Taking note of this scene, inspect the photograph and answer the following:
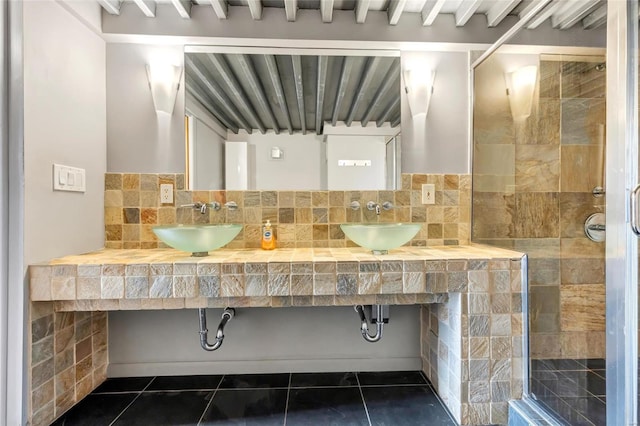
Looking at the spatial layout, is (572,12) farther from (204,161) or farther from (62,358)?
(62,358)

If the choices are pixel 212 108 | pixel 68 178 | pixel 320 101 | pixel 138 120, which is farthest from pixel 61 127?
pixel 320 101

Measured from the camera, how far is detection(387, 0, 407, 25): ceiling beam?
161 centimetres

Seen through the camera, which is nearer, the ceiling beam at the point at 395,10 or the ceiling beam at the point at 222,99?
the ceiling beam at the point at 395,10

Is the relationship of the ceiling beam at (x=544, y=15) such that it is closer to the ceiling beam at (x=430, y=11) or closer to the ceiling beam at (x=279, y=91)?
the ceiling beam at (x=430, y=11)

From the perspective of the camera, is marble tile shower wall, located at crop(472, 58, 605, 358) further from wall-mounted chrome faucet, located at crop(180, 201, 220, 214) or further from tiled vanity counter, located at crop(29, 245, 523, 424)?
wall-mounted chrome faucet, located at crop(180, 201, 220, 214)

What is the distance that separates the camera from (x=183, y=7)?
1.65 metres

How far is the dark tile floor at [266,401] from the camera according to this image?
142cm

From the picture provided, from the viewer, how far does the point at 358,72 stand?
1807mm

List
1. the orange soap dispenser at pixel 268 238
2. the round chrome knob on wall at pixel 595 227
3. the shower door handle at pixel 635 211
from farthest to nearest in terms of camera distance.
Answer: the orange soap dispenser at pixel 268 238
the round chrome knob on wall at pixel 595 227
the shower door handle at pixel 635 211

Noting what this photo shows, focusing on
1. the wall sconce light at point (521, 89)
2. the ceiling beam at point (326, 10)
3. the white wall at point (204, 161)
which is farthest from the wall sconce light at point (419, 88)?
the white wall at point (204, 161)

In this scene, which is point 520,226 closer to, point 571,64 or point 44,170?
point 571,64

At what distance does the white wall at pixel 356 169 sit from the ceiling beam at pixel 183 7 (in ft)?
3.48

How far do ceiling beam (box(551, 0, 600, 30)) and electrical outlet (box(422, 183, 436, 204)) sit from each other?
98cm

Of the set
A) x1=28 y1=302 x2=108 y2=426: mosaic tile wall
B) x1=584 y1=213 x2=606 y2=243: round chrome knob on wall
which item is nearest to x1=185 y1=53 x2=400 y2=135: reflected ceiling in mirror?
x1=584 y1=213 x2=606 y2=243: round chrome knob on wall
